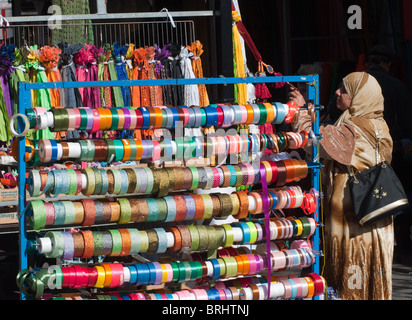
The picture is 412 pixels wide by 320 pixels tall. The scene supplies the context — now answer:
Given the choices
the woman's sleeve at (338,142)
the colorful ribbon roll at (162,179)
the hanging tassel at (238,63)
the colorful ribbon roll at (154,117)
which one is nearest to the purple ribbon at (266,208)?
the colorful ribbon roll at (162,179)

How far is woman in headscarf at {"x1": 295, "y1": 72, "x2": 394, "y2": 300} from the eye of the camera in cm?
459

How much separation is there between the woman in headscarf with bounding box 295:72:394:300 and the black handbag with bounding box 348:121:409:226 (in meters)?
0.08

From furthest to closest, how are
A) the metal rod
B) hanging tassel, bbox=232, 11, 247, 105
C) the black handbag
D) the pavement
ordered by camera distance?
hanging tassel, bbox=232, 11, 247, 105 → the metal rod → the pavement → the black handbag

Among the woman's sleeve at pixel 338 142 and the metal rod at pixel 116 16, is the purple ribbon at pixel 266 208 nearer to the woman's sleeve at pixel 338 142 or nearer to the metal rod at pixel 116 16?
the woman's sleeve at pixel 338 142

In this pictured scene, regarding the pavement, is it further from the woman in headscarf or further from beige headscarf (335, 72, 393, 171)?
beige headscarf (335, 72, 393, 171)

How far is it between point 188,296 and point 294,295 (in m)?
0.57

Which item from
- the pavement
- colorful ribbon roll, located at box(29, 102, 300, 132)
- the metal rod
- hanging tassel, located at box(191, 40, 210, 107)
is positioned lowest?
the pavement

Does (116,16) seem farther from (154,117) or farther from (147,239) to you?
(147,239)

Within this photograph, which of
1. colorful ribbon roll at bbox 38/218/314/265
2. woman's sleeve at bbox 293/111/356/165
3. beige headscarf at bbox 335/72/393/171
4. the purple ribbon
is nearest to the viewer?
colorful ribbon roll at bbox 38/218/314/265

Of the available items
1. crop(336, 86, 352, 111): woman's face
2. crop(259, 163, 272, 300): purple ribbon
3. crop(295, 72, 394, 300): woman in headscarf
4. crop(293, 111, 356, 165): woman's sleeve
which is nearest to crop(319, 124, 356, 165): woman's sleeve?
crop(293, 111, 356, 165): woman's sleeve

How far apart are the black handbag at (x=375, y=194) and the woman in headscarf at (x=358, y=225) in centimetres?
8

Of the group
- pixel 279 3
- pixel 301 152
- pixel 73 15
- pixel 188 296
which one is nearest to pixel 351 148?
pixel 301 152

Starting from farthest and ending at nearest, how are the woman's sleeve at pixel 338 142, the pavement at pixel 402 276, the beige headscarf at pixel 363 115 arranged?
the pavement at pixel 402 276
the beige headscarf at pixel 363 115
the woman's sleeve at pixel 338 142

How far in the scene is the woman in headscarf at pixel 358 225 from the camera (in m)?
4.59
